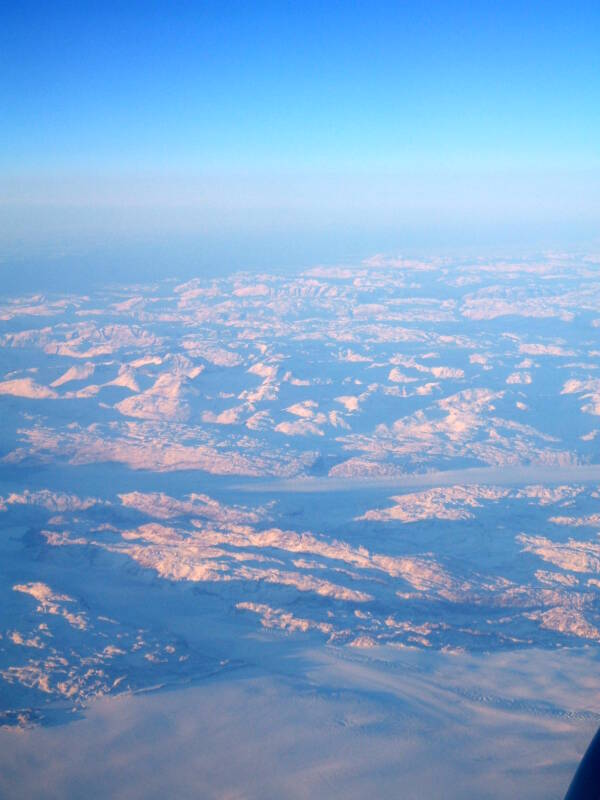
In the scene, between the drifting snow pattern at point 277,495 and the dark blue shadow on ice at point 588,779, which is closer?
the dark blue shadow on ice at point 588,779

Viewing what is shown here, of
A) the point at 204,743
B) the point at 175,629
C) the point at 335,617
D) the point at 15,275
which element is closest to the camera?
the point at 204,743

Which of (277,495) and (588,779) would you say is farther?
(277,495)

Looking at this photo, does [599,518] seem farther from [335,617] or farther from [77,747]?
[77,747]

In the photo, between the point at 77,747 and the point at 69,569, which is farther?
the point at 69,569

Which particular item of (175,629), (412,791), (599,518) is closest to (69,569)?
(175,629)

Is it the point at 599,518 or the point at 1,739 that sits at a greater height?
the point at 1,739

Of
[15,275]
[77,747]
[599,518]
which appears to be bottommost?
[599,518]

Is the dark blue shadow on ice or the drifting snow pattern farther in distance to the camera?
the drifting snow pattern

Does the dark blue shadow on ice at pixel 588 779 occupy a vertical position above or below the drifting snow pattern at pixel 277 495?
above

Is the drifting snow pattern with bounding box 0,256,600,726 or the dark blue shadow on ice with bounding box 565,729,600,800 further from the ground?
the dark blue shadow on ice with bounding box 565,729,600,800

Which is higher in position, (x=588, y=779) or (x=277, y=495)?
(x=588, y=779)

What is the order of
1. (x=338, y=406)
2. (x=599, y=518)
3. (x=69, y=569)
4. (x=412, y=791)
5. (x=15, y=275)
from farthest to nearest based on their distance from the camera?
(x=15, y=275) → (x=338, y=406) → (x=599, y=518) → (x=69, y=569) → (x=412, y=791)
